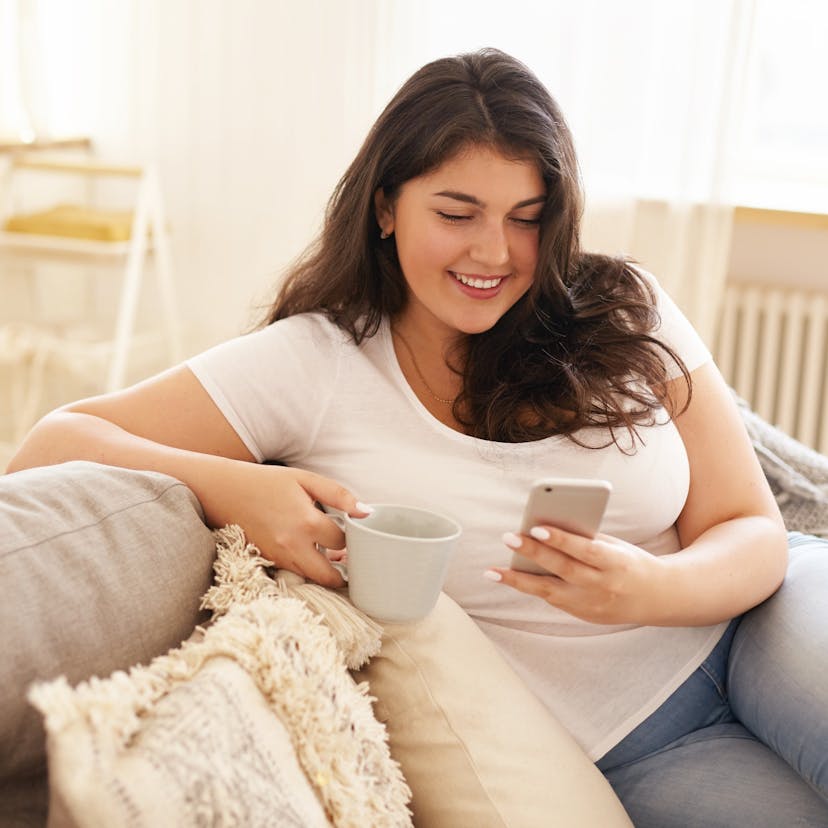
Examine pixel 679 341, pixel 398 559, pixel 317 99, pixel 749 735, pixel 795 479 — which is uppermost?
pixel 317 99

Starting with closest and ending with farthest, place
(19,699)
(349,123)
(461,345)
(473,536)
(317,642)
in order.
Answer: (19,699) → (317,642) → (473,536) → (461,345) → (349,123)

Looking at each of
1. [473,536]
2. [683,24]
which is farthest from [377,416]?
[683,24]

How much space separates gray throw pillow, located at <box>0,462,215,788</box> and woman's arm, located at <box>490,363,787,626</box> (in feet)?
0.93

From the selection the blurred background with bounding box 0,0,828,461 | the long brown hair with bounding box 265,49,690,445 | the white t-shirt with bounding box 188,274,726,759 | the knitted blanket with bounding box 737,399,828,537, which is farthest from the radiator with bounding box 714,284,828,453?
the white t-shirt with bounding box 188,274,726,759

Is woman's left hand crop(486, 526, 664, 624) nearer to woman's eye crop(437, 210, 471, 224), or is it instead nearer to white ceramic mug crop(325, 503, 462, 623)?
white ceramic mug crop(325, 503, 462, 623)

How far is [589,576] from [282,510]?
0.96 feet

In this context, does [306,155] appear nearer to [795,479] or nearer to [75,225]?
[75,225]

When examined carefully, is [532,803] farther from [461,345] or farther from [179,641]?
[461,345]

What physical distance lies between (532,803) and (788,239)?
7.64 feet

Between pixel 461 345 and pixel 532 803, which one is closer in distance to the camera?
pixel 532 803

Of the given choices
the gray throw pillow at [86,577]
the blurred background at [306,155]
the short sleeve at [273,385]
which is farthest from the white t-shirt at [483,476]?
the blurred background at [306,155]

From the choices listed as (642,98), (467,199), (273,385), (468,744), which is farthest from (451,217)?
(642,98)

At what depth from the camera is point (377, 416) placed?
124 centimetres

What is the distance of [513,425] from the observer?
4.09 ft
